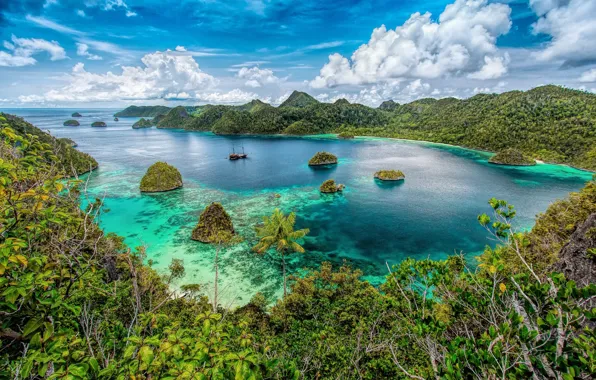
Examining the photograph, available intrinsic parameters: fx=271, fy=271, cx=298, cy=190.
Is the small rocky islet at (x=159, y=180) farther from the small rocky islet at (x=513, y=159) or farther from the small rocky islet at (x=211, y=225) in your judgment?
the small rocky islet at (x=513, y=159)

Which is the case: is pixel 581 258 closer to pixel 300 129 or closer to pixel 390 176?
pixel 390 176

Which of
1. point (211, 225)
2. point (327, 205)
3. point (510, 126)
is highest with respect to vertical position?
point (510, 126)

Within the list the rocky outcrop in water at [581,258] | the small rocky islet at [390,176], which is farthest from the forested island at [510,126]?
the rocky outcrop in water at [581,258]

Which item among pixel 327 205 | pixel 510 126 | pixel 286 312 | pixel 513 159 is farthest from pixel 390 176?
pixel 510 126

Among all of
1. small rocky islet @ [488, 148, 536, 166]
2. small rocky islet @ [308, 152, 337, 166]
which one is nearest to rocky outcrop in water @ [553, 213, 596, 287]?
small rocky islet @ [308, 152, 337, 166]

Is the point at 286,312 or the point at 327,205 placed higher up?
the point at 286,312

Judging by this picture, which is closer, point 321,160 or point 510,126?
point 321,160

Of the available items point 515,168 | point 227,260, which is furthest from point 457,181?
point 227,260

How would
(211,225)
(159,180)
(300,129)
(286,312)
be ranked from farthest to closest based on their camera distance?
(300,129), (159,180), (211,225), (286,312)
